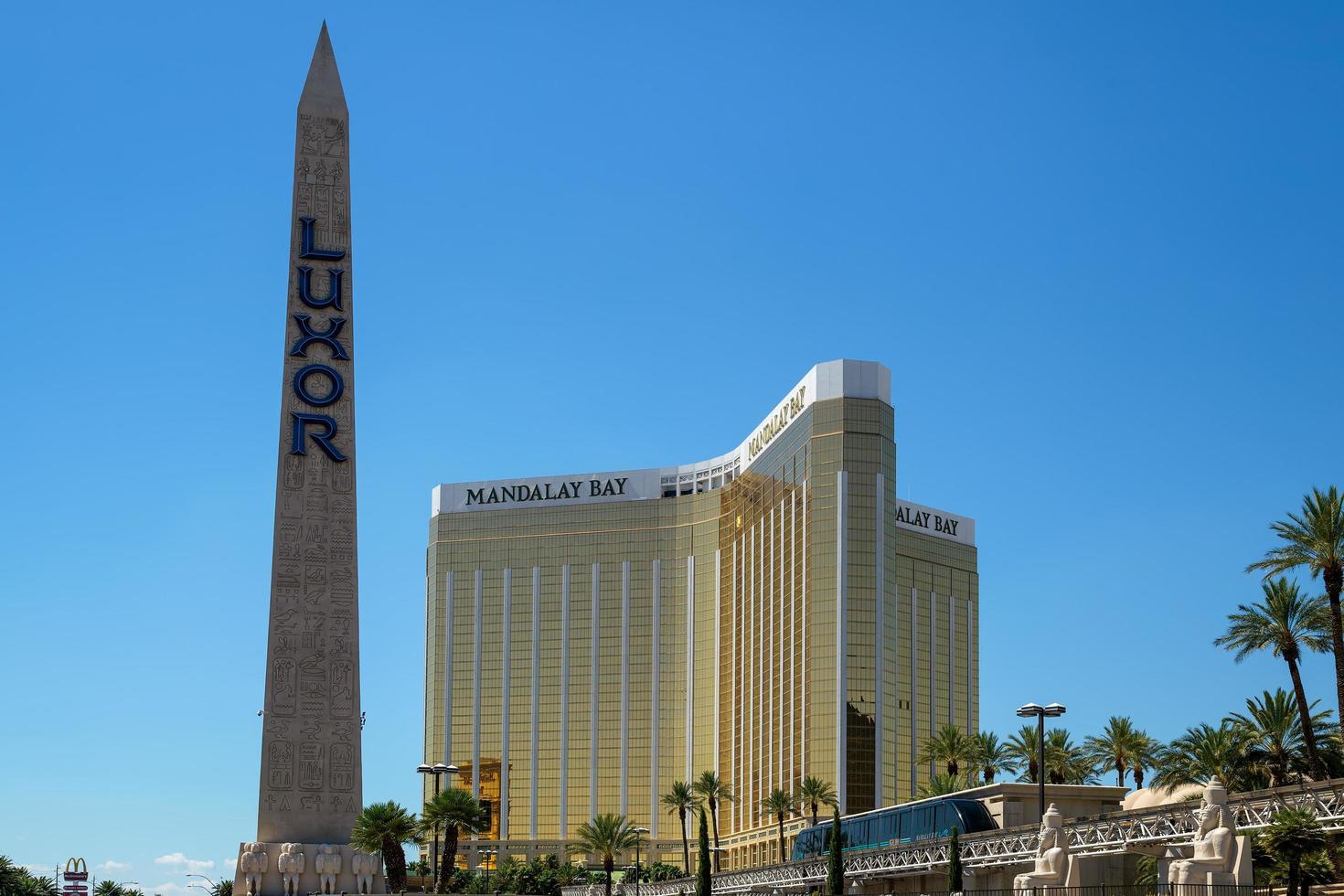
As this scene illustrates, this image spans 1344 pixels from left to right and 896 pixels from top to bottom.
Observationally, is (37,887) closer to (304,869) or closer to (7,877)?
(7,877)

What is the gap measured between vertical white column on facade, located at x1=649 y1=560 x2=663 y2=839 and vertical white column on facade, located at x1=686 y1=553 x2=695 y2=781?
108 inches

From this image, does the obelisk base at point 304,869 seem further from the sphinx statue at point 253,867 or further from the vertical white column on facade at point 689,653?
the vertical white column on facade at point 689,653

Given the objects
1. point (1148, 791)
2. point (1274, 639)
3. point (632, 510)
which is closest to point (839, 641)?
point (632, 510)

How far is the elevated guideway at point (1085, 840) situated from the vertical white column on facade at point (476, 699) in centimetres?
10107

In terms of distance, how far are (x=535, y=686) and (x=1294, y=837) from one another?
5554 inches

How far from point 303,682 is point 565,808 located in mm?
109129

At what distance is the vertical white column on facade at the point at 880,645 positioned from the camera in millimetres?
137375

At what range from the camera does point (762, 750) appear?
15238 cm

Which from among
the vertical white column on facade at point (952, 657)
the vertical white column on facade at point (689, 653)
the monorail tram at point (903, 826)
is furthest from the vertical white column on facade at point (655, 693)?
the monorail tram at point (903, 826)

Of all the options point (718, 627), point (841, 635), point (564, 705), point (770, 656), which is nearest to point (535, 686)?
point (564, 705)

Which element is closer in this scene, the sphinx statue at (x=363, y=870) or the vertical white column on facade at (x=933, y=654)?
the sphinx statue at (x=363, y=870)

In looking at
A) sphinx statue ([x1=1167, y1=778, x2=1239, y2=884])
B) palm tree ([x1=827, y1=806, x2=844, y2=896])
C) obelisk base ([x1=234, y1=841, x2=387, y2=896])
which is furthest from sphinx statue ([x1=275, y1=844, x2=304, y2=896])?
sphinx statue ([x1=1167, y1=778, x2=1239, y2=884])

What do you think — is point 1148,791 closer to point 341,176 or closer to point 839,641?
point 341,176

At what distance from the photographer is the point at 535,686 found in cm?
17650
